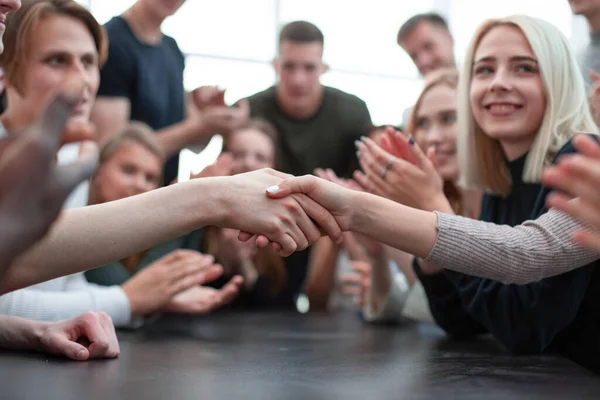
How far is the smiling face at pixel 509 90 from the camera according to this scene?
1.35 meters

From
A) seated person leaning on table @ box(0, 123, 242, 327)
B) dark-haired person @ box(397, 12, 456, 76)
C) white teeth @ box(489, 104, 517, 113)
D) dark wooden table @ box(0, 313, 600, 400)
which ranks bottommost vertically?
dark wooden table @ box(0, 313, 600, 400)

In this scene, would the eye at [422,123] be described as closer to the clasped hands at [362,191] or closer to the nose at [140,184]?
the clasped hands at [362,191]

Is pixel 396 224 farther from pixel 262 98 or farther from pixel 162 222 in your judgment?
pixel 262 98

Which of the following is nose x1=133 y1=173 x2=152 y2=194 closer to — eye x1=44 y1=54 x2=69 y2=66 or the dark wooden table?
eye x1=44 y1=54 x2=69 y2=66

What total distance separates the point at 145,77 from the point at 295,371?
1562 mm

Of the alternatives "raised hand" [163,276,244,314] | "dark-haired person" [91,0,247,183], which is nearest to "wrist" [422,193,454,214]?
"raised hand" [163,276,244,314]

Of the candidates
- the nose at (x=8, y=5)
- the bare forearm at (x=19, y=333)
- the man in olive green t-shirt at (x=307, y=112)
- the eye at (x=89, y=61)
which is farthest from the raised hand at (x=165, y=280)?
the man in olive green t-shirt at (x=307, y=112)

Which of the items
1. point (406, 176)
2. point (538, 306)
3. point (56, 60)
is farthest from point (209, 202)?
point (56, 60)

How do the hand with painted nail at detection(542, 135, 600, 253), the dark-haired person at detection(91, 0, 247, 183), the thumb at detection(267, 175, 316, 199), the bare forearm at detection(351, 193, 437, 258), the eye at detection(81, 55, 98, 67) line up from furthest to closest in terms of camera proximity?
the dark-haired person at detection(91, 0, 247, 183) < the eye at detection(81, 55, 98, 67) < the thumb at detection(267, 175, 316, 199) < the bare forearm at detection(351, 193, 437, 258) < the hand with painted nail at detection(542, 135, 600, 253)

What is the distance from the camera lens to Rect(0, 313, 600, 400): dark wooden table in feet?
2.88

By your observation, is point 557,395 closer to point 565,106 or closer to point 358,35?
point 565,106

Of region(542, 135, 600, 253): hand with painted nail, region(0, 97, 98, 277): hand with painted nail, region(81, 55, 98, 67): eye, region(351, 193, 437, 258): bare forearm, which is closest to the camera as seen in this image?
region(0, 97, 98, 277): hand with painted nail

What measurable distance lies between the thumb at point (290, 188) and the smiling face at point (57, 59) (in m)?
0.54

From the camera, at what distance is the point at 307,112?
281cm
